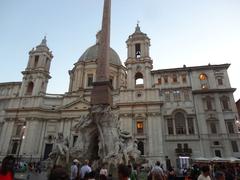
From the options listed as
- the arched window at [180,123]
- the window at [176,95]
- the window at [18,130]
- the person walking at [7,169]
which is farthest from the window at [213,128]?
the window at [18,130]

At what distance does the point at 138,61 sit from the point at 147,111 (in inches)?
374

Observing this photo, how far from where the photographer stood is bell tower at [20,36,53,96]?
38.7m

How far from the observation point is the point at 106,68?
16094mm

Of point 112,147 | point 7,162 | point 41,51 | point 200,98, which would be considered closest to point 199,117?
point 200,98

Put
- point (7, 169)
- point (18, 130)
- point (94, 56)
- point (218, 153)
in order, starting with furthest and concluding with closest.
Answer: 1. point (94, 56)
2. point (18, 130)
3. point (218, 153)
4. point (7, 169)

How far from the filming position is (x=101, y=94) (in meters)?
15.1

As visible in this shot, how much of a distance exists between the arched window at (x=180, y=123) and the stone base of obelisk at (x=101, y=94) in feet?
62.6

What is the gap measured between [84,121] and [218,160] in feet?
48.8

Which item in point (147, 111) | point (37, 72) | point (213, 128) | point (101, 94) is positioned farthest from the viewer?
point (37, 72)

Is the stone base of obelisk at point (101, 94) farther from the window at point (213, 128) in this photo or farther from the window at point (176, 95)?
the window at point (213, 128)

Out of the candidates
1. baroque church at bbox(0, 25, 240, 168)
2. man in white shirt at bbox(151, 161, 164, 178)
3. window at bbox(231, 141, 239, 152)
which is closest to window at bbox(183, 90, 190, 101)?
baroque church at bbox(0, 25, 240, 168)

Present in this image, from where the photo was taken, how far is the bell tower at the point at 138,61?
113 feet

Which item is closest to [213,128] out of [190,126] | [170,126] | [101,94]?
[190,126]

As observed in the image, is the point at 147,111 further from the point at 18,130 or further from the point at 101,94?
the point at 18,130
